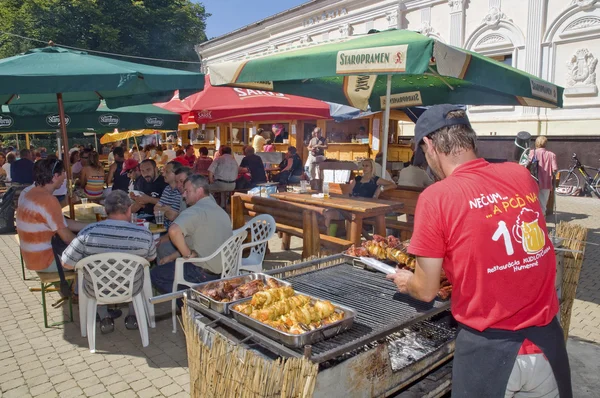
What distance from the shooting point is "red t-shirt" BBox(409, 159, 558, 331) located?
1708 mm

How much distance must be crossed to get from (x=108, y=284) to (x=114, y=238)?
43 centimetres

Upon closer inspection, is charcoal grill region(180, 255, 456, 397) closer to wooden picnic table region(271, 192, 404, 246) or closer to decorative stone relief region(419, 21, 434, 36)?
wooden picnic table region(271, 192, 404, 246)

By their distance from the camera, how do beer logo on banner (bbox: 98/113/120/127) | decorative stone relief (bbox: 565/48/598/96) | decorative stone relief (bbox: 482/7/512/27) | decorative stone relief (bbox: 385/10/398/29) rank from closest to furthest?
beer logo on banner (bbox: 98/113/120/127) < decorative stone relief (bbox: 565/48/598/96) < decorative stone relief (bbox: 482/7/512/27) < decorative stone relief (bbox: 385/10/398/29)

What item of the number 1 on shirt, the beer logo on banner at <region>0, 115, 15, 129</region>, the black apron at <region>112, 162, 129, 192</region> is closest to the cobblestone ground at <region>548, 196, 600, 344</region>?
the number 1 on shirt

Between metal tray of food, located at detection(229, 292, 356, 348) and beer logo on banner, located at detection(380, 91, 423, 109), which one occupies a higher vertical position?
beer logo on banner, located at detection(380, 91, 423, 109)

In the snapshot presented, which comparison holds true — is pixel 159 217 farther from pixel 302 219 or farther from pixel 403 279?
pixel 403 279

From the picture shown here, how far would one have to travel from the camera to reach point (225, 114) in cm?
783

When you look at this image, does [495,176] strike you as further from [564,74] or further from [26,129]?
→ [564,74]

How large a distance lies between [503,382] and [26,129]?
33.5 feet

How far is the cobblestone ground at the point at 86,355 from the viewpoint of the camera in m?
3.41

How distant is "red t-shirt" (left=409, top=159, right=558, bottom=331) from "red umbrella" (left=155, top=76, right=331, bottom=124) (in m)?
5.54

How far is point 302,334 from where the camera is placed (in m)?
1.90

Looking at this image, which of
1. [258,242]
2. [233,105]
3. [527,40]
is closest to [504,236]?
[258,242]

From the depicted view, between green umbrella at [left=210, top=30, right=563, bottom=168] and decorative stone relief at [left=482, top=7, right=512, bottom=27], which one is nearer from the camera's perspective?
green umbrella at [left=210, top=30, right=563, bottom=168]
